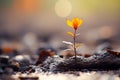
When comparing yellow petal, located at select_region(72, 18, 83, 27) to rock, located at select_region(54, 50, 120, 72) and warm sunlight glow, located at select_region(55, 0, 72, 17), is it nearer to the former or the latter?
rock, located at select_region(54, 50, 120, 72)

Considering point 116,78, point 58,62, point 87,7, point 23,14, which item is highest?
point 87,7

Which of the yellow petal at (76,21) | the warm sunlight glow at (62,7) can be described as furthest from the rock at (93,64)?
the warm sunlight glow at (62,7)

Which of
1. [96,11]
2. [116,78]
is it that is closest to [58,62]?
[116,78]

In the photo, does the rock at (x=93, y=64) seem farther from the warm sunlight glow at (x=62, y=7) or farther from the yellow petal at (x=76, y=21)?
the warm sunlight glow at (x=62, y=7)

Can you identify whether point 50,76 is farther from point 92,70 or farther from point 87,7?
point 87,7

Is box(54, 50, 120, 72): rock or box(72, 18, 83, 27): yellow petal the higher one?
box(72, 18, 83, 27): yellow petal

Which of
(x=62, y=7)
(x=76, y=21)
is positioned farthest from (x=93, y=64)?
(x=62, y=7)

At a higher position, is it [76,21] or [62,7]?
[62,7]

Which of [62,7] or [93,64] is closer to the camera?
[93,64]

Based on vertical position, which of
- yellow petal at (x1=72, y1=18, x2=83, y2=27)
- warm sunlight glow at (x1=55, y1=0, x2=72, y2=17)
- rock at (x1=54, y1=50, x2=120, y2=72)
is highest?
warm sunlight glow at (x1=55, y1=0, x2=72, y2=17)

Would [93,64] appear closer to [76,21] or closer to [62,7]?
[76,21]

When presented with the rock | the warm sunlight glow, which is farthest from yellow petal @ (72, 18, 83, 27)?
the warm sunlight glow
